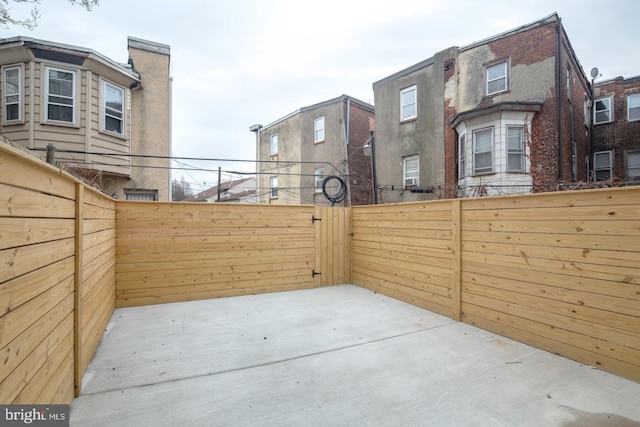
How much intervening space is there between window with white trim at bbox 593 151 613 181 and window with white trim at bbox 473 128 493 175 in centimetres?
703

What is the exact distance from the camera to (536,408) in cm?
222

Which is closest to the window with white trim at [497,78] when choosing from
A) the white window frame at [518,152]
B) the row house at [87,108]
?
the white window frame at [518,152]

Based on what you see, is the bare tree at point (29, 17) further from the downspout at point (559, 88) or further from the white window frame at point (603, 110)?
the white window frame at point (603, 110)

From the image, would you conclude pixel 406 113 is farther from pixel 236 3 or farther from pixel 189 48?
pixel 189 48

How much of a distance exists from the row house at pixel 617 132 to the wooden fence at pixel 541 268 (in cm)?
1101

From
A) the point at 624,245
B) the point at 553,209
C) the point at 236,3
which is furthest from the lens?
the point at 236,3

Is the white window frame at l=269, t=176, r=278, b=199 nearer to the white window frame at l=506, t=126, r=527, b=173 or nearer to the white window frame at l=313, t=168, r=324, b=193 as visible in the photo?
the white window frame at l=313, t=168, r=324, b=193

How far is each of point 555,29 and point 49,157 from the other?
35.5ft

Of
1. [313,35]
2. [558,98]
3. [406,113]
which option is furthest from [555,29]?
[313,35]

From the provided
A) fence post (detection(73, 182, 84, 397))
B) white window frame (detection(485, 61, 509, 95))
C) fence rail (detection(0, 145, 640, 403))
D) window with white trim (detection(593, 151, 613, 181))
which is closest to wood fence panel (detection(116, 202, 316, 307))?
fence rail (detection(0, 145, 640, 403))

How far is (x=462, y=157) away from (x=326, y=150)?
19.2ft

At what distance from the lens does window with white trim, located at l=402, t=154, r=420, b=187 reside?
10.2m

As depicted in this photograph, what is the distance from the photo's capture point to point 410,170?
1036 centimetres

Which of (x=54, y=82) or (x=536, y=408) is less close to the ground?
(x=54, y=82)
